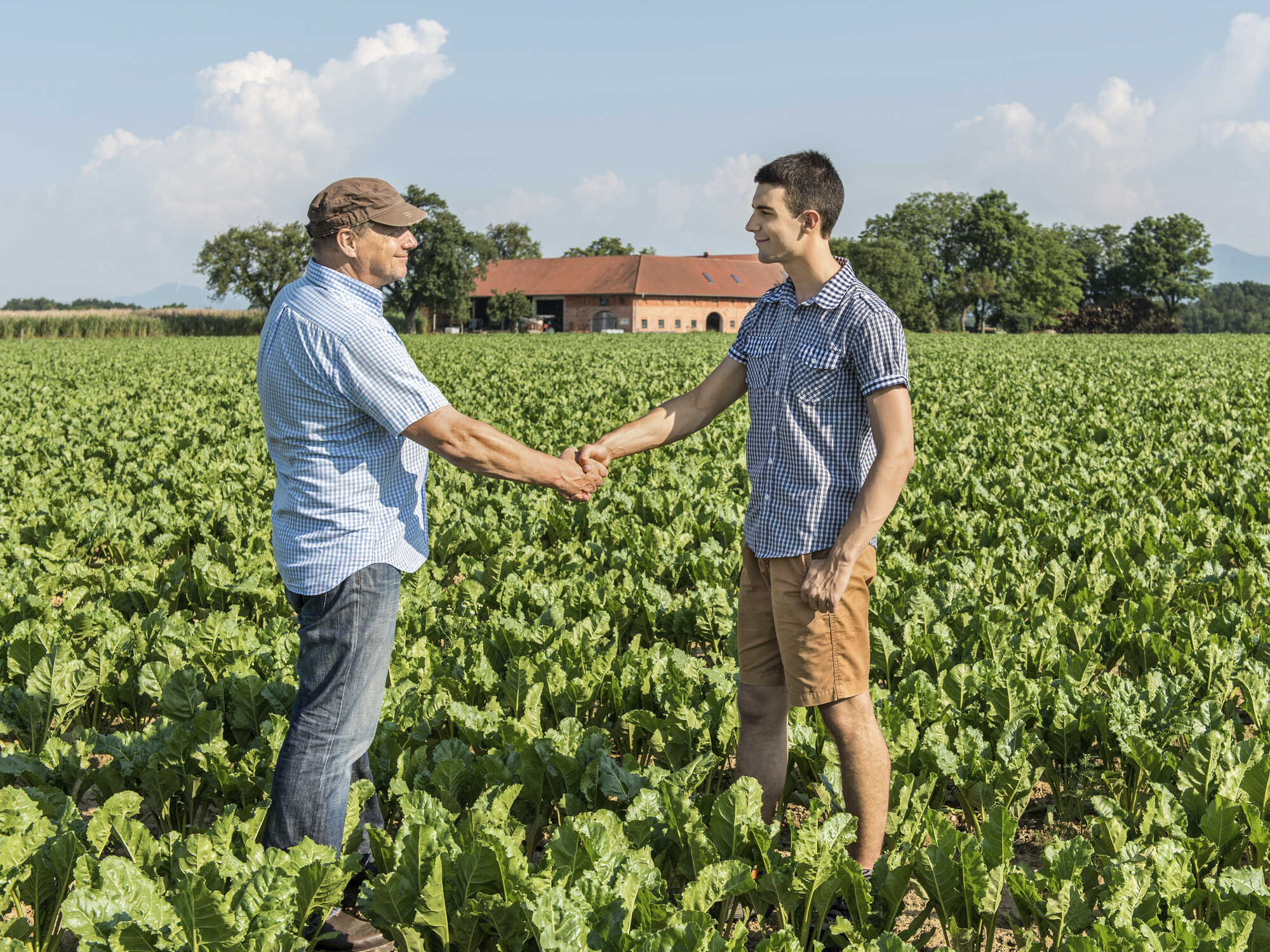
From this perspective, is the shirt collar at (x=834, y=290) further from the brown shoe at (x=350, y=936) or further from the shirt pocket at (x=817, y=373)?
the brown shoe at (x=350, y=936)

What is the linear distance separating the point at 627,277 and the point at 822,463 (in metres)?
83.2

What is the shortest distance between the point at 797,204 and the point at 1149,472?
302 inches

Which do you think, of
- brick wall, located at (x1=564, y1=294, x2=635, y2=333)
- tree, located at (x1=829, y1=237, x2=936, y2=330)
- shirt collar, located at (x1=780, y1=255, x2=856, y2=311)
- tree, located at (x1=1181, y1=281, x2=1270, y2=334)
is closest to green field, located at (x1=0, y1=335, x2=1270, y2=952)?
shirt collar, located at (x1=780, y1=255, x2=856, y2=311)

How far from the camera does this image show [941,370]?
2361cm

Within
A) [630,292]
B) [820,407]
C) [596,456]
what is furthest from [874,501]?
[630,292]

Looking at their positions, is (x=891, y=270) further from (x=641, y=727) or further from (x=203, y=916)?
(x=203, y=916)

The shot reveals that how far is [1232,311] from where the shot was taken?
156750 millimetres

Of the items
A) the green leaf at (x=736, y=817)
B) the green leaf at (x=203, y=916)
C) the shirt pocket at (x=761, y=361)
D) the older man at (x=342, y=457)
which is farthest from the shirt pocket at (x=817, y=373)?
the green leaf at (x=203, y=916)

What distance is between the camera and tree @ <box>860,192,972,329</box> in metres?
93.2

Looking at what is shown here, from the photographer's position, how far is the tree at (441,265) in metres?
73.4

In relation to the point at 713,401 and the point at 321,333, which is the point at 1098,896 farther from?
the point at 321,333

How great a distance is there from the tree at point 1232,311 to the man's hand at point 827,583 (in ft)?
446

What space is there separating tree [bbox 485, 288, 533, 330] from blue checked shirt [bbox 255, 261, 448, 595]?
7872 cm

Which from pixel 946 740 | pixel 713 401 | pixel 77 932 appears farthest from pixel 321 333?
pixel 946 740
